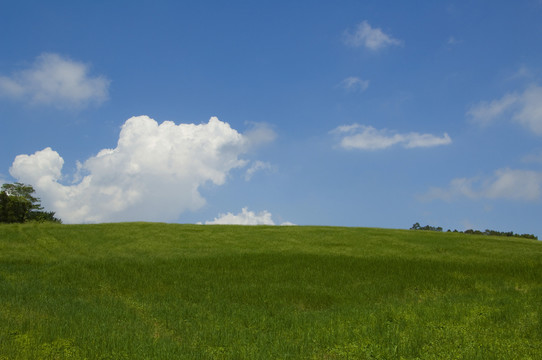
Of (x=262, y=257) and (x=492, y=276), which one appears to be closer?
(x=492, y=276)

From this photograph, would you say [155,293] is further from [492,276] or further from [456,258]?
[456,258]

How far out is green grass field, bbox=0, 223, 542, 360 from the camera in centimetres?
1131

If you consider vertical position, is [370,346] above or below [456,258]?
below

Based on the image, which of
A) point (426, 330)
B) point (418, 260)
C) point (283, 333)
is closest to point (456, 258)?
point (418, 260)

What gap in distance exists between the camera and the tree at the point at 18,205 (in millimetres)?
84062

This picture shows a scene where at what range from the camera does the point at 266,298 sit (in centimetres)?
1869

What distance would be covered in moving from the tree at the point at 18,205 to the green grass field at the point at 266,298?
54701mm

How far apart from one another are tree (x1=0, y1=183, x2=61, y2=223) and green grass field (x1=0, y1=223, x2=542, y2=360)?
54.7 metres

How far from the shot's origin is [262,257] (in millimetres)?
27672

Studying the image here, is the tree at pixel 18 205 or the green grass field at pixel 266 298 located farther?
the tree at pixel 18 205

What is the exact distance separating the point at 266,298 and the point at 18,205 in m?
86.8

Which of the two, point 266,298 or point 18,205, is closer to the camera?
point 266,298

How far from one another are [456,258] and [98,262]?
25868mm

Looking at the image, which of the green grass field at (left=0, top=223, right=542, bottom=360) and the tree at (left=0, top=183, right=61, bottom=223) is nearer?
the green grass field at (left=0, top=223, right=542, bottom=360)
